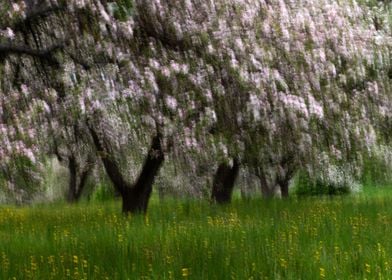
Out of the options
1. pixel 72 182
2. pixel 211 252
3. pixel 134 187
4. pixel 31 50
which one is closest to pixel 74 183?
pixel 72 182

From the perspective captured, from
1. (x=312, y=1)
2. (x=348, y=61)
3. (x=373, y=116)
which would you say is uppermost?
(x=312, y=1)

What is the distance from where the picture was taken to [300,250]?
9.14 metres

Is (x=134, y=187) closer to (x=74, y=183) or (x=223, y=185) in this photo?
(x=223, y=185)

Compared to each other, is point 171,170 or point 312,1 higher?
point 312,1

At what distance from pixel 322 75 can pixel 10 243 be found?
6115 mm

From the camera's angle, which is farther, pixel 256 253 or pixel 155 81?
pixel 256 253

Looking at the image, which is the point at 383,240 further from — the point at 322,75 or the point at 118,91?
the point at 118,91

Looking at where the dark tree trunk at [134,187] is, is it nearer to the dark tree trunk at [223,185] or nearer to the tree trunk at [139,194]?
the tree trunk at [139,194]

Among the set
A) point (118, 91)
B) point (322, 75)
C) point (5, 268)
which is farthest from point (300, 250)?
point (5, 268)

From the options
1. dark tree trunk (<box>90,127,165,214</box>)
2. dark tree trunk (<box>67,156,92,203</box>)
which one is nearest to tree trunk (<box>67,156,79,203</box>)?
dark tree trunk (<box>67,156,92,203</box>)

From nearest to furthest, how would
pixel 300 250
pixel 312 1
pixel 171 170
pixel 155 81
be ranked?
pixel 155 81, pixel 300 250, pixel 312 1, pixel 171 170

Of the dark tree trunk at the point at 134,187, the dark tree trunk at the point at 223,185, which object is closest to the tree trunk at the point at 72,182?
the dark tree trunk at the point at 223,185

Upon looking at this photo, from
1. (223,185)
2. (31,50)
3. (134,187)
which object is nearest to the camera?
(31,50)

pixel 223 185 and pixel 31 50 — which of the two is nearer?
pixel 31 50
